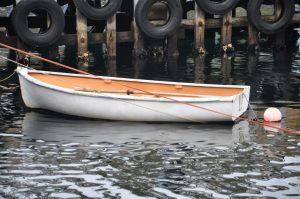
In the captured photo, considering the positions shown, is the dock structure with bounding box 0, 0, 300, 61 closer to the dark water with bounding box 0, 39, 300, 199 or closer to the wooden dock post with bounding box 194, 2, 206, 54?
the wooden dock post with bounding box 194, 2, 206, 54

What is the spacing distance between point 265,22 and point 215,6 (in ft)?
7.29

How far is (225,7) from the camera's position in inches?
→ 945

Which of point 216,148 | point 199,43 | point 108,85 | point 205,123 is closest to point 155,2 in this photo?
point 199,43

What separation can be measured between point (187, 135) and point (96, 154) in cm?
226

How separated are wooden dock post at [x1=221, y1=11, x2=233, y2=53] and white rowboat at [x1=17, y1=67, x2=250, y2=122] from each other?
340 inches

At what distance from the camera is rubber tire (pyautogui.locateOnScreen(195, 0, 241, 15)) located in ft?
78.3

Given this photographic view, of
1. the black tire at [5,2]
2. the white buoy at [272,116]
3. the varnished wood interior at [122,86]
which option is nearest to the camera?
the white buoy at [272,116]

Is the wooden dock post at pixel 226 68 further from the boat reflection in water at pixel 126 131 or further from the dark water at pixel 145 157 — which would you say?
the boat reflection in water at pixel 126 131

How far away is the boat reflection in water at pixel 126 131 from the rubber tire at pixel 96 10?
7.33 m

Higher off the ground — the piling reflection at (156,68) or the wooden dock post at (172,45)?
the wooden dock post at (172,45)

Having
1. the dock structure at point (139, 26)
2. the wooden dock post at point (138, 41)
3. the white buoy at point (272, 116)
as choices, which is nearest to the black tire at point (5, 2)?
the dock structure at point (139, 26)

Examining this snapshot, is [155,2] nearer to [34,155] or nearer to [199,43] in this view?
[199,43]

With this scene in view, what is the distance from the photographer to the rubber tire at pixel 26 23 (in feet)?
71.4

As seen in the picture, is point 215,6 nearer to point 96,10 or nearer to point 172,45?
point 172,45
